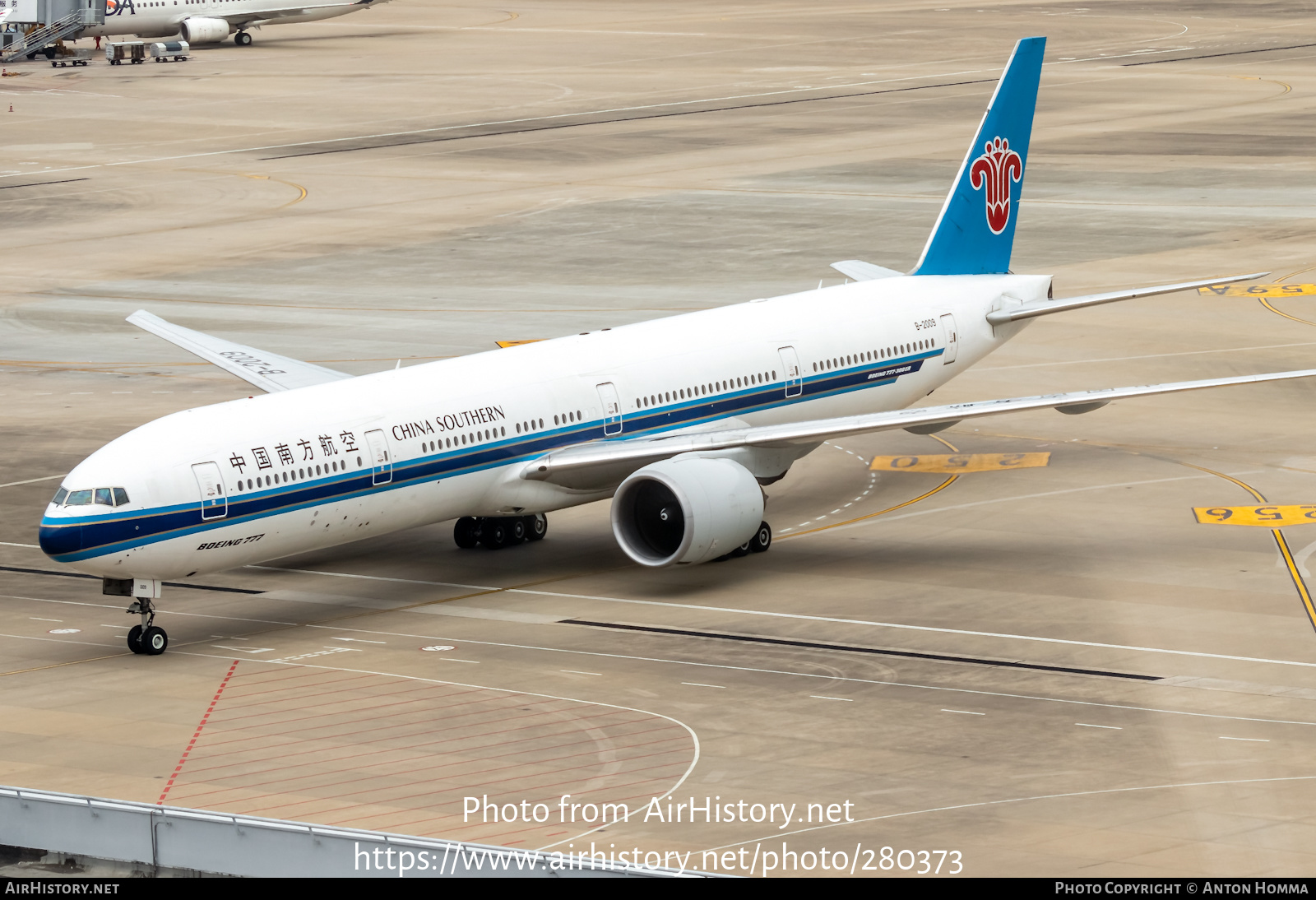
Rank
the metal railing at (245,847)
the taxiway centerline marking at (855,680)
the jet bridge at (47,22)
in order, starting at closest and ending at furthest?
1. the metal railing at (245,847)
2. the taxiway centerline marking at (855,680)
3. the jet bridge at (47,22)

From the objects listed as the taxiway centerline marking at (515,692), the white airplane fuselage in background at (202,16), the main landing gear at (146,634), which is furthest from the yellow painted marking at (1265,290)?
the white airplane fuselage in background at (202,16)

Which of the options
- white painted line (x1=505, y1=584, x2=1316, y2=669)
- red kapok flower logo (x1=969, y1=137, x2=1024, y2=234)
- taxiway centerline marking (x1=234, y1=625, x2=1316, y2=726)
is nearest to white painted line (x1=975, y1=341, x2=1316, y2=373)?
red kapok flower logo (x1=969, y1=137, x2=1024, y2=234)

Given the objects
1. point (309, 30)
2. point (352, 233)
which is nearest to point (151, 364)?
point (352, 233)

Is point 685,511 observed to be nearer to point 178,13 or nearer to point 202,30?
point 178,13

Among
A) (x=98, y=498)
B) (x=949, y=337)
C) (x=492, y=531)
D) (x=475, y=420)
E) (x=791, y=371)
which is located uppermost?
(x=949, y=337)

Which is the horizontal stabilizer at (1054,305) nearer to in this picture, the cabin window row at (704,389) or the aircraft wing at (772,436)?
the aircraft wing at (772,436)

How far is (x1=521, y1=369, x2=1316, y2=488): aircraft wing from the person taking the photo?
35906 millimetres

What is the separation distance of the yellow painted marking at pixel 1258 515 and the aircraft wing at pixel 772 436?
151 inches

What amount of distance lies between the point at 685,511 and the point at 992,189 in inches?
619

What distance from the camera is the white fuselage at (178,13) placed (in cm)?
13762

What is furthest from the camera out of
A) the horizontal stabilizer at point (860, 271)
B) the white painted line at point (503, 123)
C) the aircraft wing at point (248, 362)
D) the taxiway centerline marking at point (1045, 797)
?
the white painted line at point (503, 123)

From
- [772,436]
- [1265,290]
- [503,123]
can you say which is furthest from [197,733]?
[503,123]

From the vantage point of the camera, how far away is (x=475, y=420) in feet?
117

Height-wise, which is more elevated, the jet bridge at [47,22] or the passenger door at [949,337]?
the jet bridge at [47,22]
